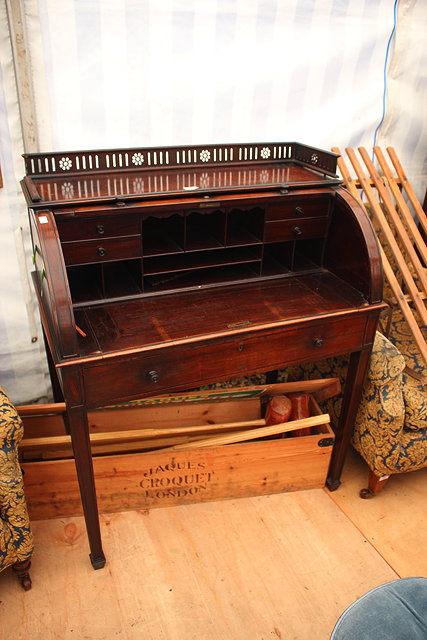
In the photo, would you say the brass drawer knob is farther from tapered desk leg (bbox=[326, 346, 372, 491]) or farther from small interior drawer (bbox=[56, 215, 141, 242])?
tapered desk leg (bbox=[326, 346, 372, 491])

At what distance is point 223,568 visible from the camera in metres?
2.18

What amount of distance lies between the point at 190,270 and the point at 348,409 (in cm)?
91

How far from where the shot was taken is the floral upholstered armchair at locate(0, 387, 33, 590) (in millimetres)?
1849

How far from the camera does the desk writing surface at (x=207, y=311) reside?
1812mm

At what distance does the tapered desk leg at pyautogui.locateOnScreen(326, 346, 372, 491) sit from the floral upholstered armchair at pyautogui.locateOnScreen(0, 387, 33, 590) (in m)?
1.32

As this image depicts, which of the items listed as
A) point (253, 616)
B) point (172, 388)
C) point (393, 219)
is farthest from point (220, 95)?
point (253, 616)

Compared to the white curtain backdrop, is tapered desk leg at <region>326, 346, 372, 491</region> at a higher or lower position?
lower

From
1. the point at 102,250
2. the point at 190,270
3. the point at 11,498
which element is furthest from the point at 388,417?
the point at 11,498

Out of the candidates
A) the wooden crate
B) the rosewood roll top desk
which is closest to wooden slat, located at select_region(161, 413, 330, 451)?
the wooden crate

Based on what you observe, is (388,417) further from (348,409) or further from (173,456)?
(173,456)

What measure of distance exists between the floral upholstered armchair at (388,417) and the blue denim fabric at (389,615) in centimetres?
94

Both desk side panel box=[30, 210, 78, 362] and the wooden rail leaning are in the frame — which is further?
the wooden rail leaning

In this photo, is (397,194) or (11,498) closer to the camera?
(11,498)

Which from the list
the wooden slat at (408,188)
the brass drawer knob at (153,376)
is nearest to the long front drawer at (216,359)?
the brass drawer knob at (153,376)
